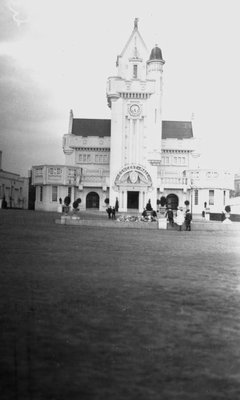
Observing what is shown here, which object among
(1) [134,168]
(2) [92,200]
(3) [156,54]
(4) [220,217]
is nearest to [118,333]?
→ (4) [220,217]

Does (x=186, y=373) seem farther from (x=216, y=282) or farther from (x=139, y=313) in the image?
(x=216, y=282)

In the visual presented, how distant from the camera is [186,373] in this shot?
4301 millimetres

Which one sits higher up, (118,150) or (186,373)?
(118,150)

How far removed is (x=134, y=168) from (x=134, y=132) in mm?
5445

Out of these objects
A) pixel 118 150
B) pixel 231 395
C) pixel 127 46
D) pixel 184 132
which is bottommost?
pixel 231 395

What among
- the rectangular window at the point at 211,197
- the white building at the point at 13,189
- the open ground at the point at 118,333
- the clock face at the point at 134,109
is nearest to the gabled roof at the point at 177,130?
the clock face at the point at 134,109

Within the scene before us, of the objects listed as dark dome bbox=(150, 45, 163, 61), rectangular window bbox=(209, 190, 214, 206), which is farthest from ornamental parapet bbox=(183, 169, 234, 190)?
dark dome bbox=(150, 45, 163, 61)

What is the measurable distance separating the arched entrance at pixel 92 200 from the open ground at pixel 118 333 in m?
58.9

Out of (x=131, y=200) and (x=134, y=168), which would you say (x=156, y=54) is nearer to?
(x=134, y=168)

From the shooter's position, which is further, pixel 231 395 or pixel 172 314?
pixel 172 314

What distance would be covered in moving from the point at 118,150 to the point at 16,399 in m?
64.0

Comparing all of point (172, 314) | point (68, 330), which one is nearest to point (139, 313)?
point (172, 314)

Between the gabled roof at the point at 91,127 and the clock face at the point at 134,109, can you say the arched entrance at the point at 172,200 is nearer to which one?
the clock face at the point at 134,109

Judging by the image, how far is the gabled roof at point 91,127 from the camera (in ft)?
247
